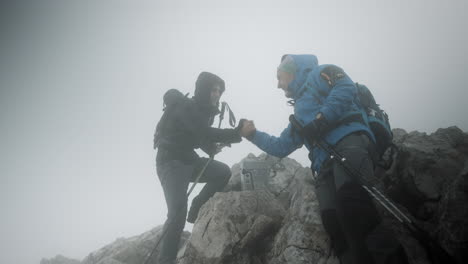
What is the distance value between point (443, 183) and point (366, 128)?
2.55 metres

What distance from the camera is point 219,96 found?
367 inches

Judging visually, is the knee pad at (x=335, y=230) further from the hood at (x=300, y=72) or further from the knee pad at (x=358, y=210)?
the hood at (x=300, y=72)

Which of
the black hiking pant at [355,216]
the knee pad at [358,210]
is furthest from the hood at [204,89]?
the knee pad at [358,210]

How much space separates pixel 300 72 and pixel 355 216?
4.12m

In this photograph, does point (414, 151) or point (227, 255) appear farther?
point (414, 151)

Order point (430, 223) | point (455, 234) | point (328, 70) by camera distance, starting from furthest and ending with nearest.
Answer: point (328, 70)
point (430, 223)
point (455, 234)

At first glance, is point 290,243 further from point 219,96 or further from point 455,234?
point 219,96

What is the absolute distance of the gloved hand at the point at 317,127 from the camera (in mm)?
5023

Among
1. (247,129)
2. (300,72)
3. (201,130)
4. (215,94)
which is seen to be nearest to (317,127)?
(300,72)

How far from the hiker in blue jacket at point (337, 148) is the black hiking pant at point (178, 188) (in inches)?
89.6

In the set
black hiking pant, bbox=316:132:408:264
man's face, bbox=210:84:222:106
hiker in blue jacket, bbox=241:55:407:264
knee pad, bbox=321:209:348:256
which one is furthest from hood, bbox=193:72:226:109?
knee pad, bbox=321:209:348:256

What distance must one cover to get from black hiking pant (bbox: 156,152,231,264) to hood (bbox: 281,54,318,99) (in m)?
4.05

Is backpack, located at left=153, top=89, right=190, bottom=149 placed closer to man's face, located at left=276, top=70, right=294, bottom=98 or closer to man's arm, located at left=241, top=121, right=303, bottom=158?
man's arm, located at left=241, top=121, right=303, bottom=158

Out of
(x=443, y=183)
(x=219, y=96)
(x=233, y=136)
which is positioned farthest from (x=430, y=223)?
(x=219, y=96)
